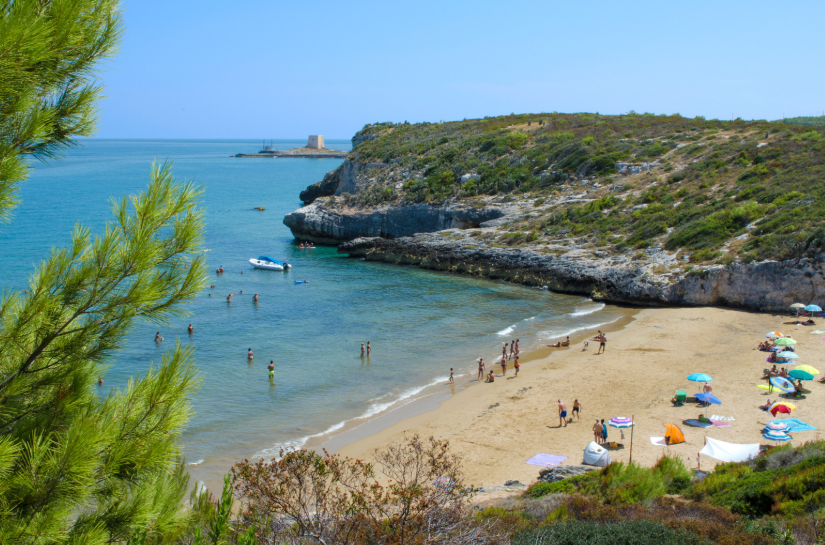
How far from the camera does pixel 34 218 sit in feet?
210

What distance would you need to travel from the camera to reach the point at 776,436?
15773 millimetres

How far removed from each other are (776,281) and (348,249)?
35.1 meters

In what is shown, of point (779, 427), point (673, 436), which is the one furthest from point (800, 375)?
point (673, 436)

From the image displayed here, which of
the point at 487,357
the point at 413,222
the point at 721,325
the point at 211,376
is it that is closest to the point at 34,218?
the point at 413,222

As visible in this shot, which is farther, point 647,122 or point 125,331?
point 647,122

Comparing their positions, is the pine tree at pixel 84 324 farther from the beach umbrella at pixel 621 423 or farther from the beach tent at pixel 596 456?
the beach umbrella at pixel 621 423

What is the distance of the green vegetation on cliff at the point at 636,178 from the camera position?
116 ft

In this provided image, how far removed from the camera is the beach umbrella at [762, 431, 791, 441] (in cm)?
1564

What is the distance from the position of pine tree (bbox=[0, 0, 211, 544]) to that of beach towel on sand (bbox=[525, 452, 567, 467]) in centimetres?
1284

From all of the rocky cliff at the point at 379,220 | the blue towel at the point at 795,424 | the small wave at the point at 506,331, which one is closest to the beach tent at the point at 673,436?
the blue towel at the point at 795,424

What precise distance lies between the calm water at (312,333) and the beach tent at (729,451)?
11.1 m

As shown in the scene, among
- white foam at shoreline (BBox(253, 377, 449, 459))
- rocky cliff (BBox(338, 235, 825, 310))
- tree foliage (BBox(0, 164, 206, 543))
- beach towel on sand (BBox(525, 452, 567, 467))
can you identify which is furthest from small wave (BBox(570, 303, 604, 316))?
tree foliage (BBox(0, 164, 206, 543))

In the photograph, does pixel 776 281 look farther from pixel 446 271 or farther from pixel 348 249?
pixel 348 249

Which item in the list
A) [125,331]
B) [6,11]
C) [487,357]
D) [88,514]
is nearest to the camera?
[6,11]
